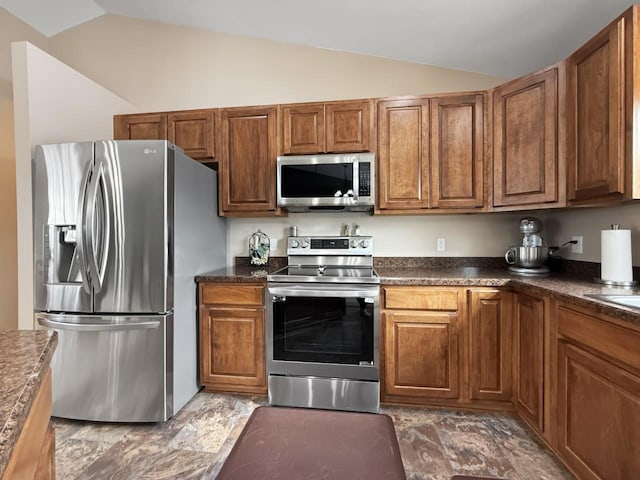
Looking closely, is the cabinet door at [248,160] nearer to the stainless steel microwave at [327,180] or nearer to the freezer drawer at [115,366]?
the stainless steel microwave at [327,180]

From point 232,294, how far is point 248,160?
1.09 meters

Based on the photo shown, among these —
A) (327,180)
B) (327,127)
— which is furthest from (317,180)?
(327,127)

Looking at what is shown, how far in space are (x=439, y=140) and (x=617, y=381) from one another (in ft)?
5.81

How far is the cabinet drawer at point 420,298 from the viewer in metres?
2.09

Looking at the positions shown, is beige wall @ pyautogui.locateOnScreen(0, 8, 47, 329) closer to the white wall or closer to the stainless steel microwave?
the white wall

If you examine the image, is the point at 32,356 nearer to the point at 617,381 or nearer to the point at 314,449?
the point at 314,449

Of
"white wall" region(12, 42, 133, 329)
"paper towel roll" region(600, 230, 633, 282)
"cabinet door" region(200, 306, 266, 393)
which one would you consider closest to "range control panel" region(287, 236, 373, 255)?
"cabinet door" region(200, 306, 266, 393)

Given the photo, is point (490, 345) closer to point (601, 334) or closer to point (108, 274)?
point (601, 334)

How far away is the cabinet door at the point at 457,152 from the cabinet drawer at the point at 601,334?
1046 millimetres

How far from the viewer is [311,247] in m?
2.70

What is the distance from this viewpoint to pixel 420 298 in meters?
2.11

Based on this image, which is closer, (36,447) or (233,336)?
(36,447)

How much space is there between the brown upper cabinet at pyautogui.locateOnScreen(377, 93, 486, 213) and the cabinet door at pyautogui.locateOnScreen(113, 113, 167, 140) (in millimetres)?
1843

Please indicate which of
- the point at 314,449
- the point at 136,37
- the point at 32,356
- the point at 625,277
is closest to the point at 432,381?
the point at 625,277
